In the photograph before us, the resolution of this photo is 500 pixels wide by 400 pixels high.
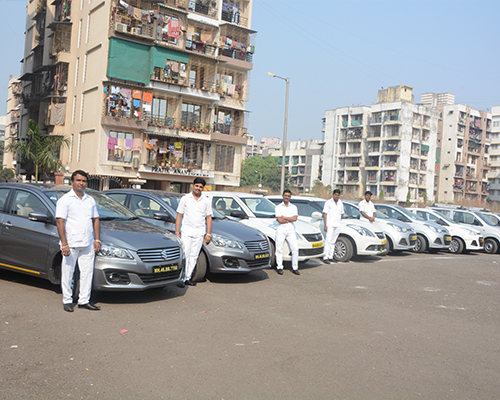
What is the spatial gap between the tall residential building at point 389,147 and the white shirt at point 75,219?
246 feet

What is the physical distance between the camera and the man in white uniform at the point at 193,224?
8.40 m

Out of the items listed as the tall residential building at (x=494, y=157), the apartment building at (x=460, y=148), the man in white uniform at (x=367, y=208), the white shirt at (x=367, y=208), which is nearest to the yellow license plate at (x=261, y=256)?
the man in white uniform at (x=367, y=208)

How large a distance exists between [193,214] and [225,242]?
101 cm

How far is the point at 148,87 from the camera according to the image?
3500 cm

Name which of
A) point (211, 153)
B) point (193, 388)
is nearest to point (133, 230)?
point (193, 388)

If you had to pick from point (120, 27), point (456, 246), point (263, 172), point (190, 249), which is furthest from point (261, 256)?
point (263, 172)

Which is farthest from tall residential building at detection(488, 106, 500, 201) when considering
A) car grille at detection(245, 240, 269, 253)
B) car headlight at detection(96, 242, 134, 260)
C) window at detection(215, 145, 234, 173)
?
car headlight at detection(96, 242, 134, 260)

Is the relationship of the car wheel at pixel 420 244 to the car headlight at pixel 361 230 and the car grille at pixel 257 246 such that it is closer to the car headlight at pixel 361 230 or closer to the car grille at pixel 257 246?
the car headlight at pixel 361 230

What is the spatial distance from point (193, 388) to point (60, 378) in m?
1.16

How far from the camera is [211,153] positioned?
3931 cm

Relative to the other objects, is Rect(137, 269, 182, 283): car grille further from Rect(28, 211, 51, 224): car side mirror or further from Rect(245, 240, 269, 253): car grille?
Rect(245, 240, 269, 253): car grille

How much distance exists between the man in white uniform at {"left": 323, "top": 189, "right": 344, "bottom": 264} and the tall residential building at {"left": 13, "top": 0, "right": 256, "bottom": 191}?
2364 centimetres

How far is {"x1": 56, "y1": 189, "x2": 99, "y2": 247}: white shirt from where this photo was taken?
21.1ft

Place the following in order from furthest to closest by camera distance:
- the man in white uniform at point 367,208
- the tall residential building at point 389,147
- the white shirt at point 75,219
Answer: the tall residential building at point 389,147, the man in white uniform at point 367,208, the white shirt at point 75,219
